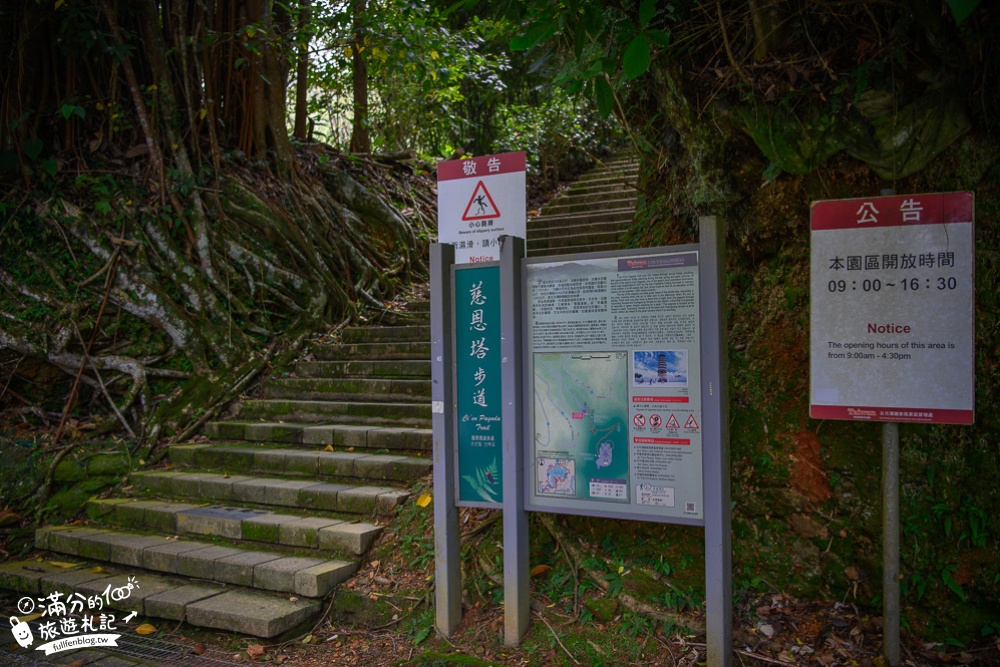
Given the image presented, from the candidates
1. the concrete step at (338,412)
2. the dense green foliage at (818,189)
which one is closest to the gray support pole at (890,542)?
the dense green foliage at (818,189)

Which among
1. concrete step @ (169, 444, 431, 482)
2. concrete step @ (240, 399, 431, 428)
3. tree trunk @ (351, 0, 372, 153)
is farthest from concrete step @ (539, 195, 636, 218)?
concrete step @ (169, 444, 431, 482)

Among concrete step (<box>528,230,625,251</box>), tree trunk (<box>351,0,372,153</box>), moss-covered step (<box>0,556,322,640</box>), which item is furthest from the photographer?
tree trunk (<box>351,0,372,153</box>)

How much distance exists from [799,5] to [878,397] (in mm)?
2003

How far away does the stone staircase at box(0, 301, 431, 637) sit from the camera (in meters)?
4.59

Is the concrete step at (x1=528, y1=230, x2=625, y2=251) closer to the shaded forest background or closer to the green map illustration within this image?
the shaded forest background

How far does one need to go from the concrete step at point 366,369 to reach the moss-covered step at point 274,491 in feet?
5.44

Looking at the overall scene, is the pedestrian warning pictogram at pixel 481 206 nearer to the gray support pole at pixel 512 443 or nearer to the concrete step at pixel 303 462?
the gray support pole at pixel 512 443

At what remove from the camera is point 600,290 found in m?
3.64

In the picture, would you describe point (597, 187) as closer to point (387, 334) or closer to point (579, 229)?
point (579, 229)

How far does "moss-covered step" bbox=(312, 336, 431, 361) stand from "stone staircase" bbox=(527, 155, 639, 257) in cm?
178

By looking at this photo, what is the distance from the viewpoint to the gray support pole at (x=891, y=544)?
3330 millimetres

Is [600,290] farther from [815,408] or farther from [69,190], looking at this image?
[69,190]

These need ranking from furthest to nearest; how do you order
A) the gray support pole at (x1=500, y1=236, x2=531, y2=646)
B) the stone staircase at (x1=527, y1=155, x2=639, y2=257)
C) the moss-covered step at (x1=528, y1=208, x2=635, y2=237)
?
the moss-covered step at (x1=528, y1=208, x2=635, y2=237), the stone staircase at (x1=527, y1=155, x2=639, y2=257), the gray support pole at (x1=500, y1=236, x2=531, y2=646)

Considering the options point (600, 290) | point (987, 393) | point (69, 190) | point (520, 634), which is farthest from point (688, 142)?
point (69, 190)
